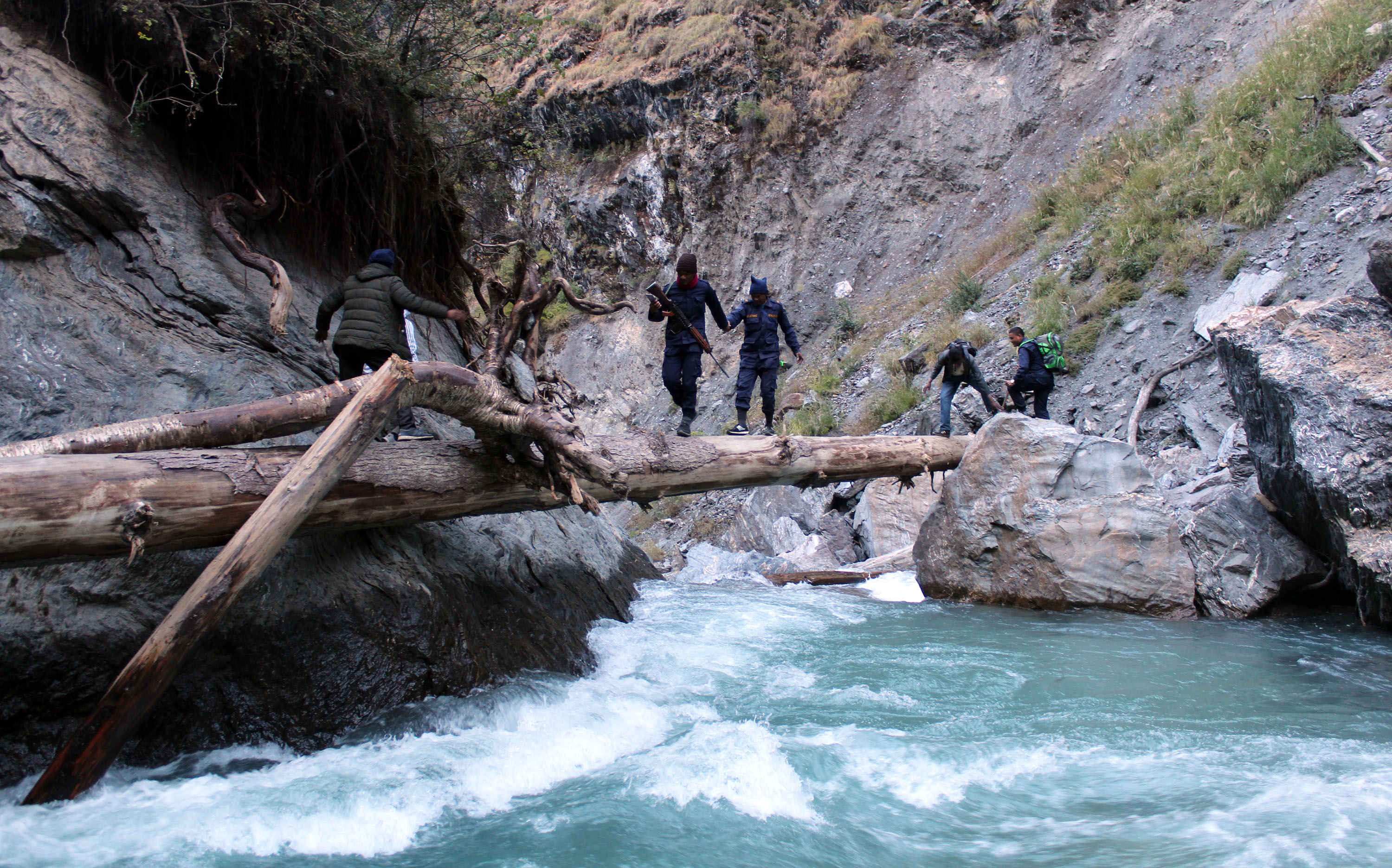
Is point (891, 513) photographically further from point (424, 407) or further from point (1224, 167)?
point (1224, 167)

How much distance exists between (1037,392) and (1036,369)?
0.28 metres

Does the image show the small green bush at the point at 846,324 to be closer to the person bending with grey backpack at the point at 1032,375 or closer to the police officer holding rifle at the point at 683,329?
the person bending with grey backpack at the point at 1032,375

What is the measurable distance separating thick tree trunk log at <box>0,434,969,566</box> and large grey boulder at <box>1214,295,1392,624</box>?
3.24 m

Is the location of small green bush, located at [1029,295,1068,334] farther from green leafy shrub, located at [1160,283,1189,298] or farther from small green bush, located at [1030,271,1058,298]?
green leafy shrub, located at [1160,283,1189,298]

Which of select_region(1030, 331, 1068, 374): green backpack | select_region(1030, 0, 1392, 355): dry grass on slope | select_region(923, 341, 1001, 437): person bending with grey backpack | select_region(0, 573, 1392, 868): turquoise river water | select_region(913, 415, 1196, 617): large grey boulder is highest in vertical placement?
select_region(1030, 0, 1392, 355): dry grass on slope

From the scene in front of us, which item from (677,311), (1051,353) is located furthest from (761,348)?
(1051,353)

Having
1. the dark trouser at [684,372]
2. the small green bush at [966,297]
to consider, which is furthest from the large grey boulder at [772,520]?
the small green bush at [966,297]

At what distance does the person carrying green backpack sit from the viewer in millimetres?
9344

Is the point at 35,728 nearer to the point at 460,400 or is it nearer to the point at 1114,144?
the point at 460,400

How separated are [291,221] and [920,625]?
20.5 ft

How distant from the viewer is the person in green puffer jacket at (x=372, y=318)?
5.38 m

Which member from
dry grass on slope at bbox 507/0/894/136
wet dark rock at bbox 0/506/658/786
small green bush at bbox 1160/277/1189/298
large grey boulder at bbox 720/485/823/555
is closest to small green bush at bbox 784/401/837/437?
large grey boulder at bbox 720/485/823/555

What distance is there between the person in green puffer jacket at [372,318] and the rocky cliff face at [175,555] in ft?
1.59

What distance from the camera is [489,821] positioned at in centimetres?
315
